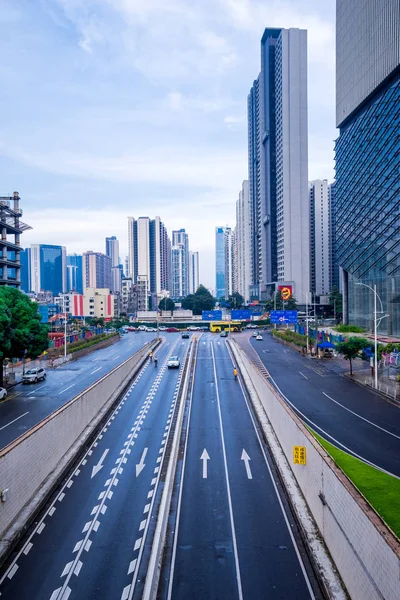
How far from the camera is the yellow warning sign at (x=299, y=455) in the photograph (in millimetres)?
16606

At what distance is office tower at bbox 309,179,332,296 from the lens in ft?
582

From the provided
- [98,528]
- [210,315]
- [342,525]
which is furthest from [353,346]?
[210,315]

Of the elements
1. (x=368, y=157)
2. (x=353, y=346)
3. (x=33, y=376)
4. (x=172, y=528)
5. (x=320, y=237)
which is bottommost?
(x=172, y=528)

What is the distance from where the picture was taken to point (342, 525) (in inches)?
471

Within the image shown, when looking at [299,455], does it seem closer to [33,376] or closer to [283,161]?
[33,376]

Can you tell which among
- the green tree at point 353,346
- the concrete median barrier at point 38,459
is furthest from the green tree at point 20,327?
the green tree at point 353,346

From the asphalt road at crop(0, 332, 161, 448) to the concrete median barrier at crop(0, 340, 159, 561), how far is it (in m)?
3.62

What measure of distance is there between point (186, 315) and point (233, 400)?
100351mm

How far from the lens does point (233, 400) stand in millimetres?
33312

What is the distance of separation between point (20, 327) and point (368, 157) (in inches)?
2602

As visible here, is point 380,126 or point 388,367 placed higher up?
point 380,126

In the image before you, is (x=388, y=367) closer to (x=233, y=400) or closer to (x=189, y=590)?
(x=233, y=400)

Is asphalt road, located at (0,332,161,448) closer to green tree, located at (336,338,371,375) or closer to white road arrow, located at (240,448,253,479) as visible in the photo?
white road arrow, located at (240,448,253,479)

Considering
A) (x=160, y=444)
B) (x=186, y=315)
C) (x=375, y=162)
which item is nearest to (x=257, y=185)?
(x=186, y=315)
